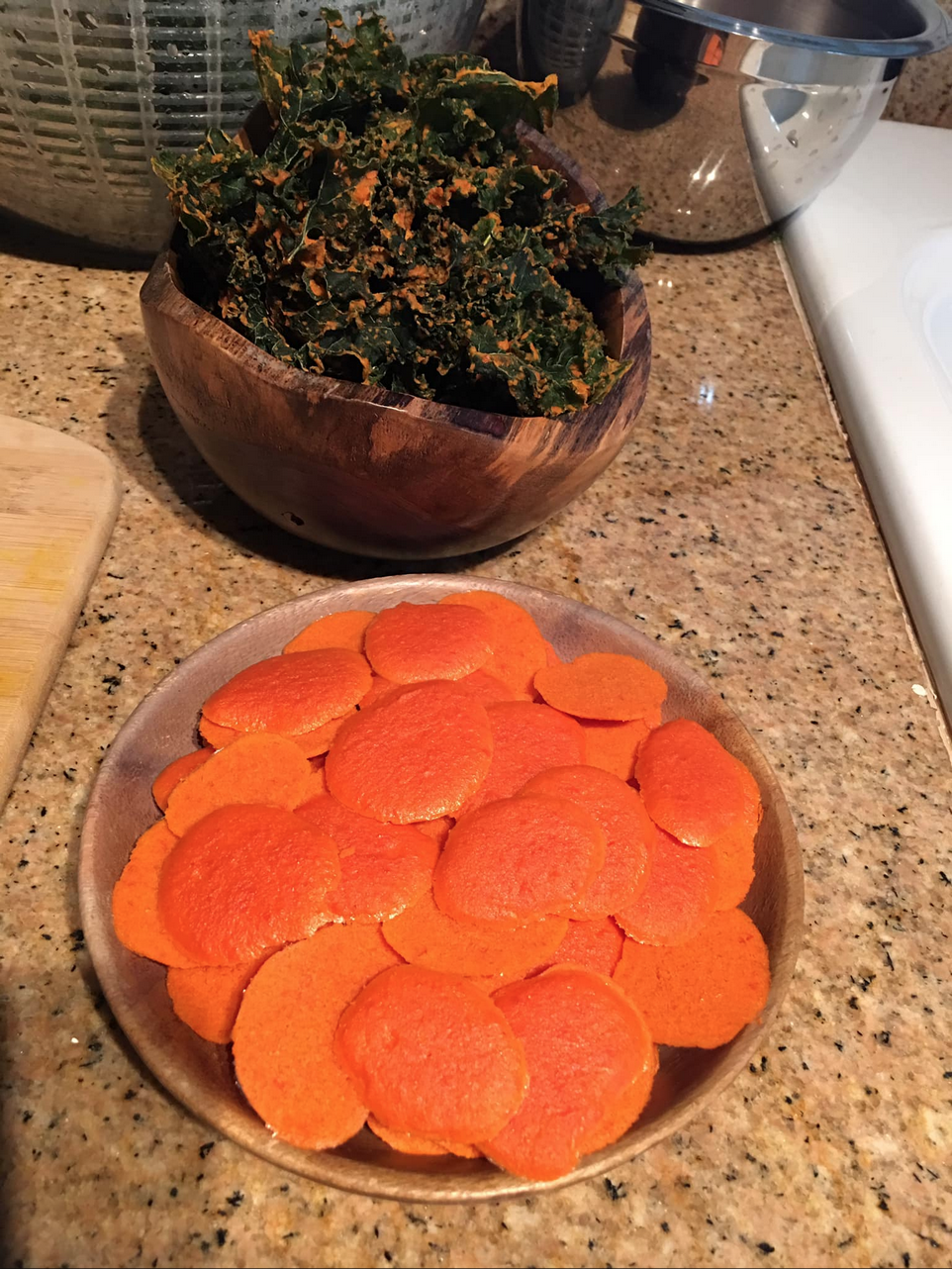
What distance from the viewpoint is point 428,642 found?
708 mm

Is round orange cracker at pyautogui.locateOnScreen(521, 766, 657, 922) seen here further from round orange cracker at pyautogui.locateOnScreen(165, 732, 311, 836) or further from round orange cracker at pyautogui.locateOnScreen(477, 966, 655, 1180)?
round orange cracker at pyautogui.locateOnScreen(165, 732, 311, 836)

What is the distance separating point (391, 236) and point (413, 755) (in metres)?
0.40

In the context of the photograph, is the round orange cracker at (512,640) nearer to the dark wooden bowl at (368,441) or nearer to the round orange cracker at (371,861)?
the dark wooden bowl at (368,441)

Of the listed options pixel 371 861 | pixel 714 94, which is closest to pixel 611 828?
pixel 371 861

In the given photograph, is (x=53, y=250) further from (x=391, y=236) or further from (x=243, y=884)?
(x=243, y=884)

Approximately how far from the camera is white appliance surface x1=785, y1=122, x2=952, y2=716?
101 cm

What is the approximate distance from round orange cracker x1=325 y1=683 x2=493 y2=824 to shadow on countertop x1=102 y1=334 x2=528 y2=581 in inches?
9.5

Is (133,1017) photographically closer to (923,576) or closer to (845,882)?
(845,882)

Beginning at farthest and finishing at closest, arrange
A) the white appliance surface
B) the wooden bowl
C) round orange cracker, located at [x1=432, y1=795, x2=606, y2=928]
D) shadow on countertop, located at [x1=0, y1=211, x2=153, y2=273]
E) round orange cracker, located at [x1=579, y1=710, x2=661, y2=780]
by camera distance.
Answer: shadow on countertop, located at [x1=0, y1=211, x2=153, y2=273] < the white appliance surface < round orange cracker, located at [x1=579, y1=710, x2=661, y2=780] < round orange cracker, located at [x1=432, y1=795, x2=606, y2=928] < the wooden bowl

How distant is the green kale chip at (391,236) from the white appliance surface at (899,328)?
17.8 inches

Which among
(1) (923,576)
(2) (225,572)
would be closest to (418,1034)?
(2) (225,572)

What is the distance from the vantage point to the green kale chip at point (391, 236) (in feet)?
2.35

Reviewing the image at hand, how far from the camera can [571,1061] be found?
53 cm

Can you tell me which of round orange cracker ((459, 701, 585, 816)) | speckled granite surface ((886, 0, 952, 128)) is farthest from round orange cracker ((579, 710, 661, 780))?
speckled granite surface ((886, 0, 952, 128))
